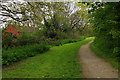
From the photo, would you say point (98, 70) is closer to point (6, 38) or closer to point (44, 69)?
point (44, 69)

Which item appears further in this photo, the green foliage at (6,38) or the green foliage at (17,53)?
the green foliage at (6,38)

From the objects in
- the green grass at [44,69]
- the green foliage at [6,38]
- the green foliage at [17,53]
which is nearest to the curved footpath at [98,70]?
the green grass at [44,69]

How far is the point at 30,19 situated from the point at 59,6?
A: 2.05 meters

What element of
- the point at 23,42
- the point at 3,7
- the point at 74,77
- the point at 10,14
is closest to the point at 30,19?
the point at 10,14

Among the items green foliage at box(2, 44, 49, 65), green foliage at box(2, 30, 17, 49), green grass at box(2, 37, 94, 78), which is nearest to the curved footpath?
green grass at box(2, 37, 94, 78)

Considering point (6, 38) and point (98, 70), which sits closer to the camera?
point (98, 70)

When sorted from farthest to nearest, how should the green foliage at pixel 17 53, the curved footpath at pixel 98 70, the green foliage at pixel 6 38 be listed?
the green foliage at pixel 6 38
the green foliage at pixel 17 53
the curved footpath at pixel 98 70

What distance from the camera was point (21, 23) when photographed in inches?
234

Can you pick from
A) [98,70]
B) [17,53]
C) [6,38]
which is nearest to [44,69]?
[98,70]

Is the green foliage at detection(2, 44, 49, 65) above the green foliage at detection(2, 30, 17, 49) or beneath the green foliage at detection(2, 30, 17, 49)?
beneath

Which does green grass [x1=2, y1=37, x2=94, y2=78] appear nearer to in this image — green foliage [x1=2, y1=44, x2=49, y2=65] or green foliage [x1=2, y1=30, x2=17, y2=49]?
green foliage [x1=2, y1=44, x2=49, y2=65]

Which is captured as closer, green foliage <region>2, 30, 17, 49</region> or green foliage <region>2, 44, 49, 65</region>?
green foliage <region>2, 44, 49, 65</region>

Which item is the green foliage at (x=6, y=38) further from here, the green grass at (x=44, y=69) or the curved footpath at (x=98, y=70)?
the curved footpath at (x=98, y=70)

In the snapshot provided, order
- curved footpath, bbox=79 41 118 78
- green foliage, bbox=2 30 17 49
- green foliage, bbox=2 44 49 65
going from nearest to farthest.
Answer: curved footpath, bbox=79 41 118 78 < green foliage, bbox=2 44 49 65 < green foliage, bbox=2 30 17 49
